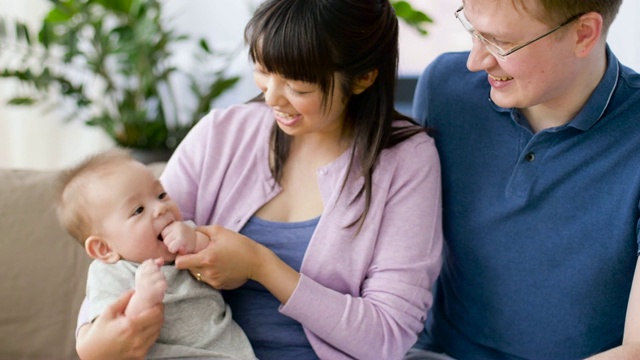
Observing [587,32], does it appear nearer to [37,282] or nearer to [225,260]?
[225,260]

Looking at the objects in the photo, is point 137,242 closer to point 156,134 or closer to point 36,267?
point 36,267

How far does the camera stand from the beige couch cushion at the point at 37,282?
195 centimetres

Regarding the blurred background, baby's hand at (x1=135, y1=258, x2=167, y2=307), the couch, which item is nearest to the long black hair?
baby's hand at (x1=135, y1=258, x2=167, y2=307)

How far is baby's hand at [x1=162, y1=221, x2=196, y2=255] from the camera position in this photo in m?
1.57

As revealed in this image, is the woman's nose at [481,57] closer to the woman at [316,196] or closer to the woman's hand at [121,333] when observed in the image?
the woman at [316,196]

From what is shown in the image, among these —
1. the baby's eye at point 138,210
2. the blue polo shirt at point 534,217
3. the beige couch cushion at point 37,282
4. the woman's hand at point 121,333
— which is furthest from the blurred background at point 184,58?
the woman's hand at point 121,333

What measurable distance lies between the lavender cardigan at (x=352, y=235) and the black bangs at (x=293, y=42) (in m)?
0.25

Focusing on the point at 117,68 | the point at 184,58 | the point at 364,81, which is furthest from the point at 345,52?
the point at 184,58

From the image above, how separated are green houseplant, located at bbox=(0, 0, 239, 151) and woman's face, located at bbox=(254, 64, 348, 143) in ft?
4.29

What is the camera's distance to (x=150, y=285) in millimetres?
1486

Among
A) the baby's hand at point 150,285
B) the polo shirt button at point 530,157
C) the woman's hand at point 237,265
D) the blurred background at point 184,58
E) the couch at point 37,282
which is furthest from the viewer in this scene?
the blurred background at point 184,58

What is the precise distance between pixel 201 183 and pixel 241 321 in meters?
0.31

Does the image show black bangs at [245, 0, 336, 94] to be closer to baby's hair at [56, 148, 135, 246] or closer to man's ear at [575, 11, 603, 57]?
baby's hair at [56, 148, 135, 246]

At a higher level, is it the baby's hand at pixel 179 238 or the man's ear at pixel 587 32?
the man's ear at pixel 587 32
